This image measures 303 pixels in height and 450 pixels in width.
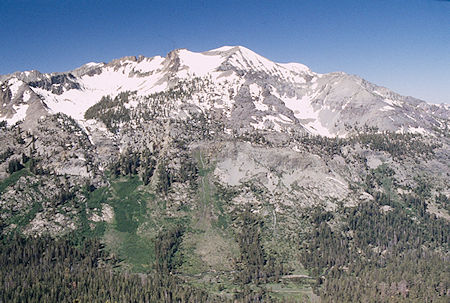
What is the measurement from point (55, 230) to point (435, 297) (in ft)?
514

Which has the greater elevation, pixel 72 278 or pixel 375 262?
pixel 375 262

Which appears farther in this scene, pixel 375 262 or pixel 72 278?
pixel 375 262

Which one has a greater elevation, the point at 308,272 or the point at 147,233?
the point at 147,233

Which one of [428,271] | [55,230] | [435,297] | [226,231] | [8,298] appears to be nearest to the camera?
[8,298]

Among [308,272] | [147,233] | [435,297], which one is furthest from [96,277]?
[435,297]

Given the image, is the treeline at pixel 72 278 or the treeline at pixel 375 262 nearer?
the treeline at pixel 72 278

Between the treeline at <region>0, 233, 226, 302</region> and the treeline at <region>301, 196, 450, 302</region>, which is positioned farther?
the treeline at <region>301, 196, 450, 302</region>

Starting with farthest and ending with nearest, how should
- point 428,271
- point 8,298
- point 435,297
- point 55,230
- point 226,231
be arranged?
1. point 226,231
2. point 55,230
3. point 428,271
4. point 435,297
5. point 8,298

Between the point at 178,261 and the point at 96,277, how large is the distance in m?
37.0

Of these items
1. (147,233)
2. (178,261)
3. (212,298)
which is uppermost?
(147,233)

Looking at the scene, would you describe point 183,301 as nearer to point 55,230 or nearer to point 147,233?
point 147,233

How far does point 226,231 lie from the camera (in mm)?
190375

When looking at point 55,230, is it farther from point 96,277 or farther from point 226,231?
point 226,231

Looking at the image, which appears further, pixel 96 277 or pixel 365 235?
pixel 365 235
